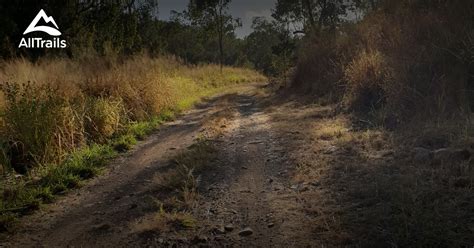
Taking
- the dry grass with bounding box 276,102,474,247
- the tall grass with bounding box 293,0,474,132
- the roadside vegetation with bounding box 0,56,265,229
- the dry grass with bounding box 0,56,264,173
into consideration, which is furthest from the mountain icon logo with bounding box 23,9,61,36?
the dry grass with bounding box 276,102,474,247

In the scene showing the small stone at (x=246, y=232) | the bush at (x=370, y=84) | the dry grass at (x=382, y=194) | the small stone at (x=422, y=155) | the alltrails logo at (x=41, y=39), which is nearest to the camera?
the dry grass at (x=382, y=194)

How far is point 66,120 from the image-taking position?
6.09m

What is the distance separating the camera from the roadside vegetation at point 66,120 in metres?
4.73

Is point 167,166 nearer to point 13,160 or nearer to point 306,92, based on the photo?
point 13,160

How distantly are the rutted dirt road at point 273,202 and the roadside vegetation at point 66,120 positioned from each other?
1.19 ft

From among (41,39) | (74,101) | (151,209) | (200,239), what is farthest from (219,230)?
(41,39)

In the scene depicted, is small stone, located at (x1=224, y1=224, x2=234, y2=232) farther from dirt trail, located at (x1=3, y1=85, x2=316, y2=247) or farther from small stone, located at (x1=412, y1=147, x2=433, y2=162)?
small stone, located at (x1=412, y1=147, x2=433, y2=162)

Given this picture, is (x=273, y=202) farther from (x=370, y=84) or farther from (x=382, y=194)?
(x=370, y=84)

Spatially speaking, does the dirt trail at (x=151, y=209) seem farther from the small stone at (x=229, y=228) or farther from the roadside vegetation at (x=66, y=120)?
the roadside vegetation at (x=66, y=120)

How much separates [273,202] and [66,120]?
394cm

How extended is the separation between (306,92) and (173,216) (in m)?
9.68

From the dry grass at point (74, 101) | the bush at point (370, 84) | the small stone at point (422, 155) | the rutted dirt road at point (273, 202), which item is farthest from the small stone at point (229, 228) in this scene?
the bush at point (370, 84)

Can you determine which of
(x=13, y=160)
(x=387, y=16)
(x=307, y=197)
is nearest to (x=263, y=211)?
(x=307, y=197)

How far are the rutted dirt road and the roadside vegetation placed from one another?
0.36 m
